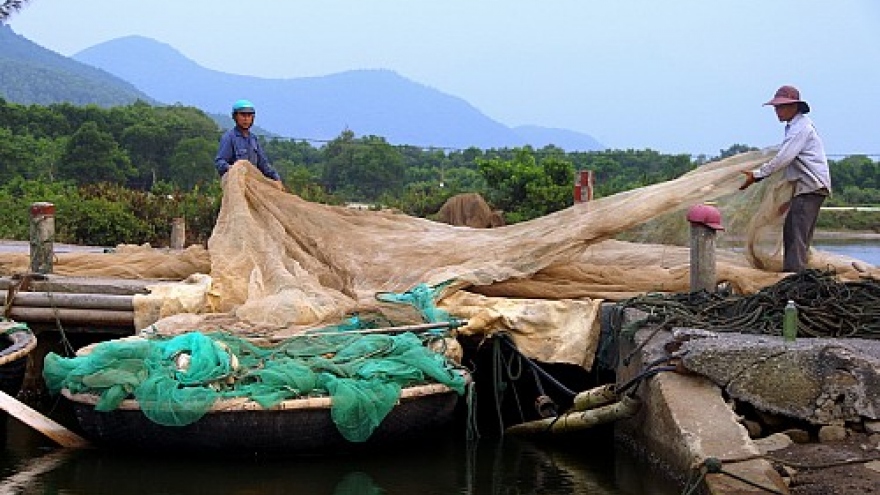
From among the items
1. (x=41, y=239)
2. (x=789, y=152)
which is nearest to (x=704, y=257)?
(x=789, y=152)

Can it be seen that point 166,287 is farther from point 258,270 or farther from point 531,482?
point 531,482

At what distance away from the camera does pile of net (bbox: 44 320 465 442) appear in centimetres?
739

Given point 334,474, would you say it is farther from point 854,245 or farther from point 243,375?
point 854,245

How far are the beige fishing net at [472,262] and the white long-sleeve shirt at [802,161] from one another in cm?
24

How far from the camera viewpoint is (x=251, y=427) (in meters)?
7.48

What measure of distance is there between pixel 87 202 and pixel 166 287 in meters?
12.3

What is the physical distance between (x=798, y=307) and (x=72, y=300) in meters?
5.48

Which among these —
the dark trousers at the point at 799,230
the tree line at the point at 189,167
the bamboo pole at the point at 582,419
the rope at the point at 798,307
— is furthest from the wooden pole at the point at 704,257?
the tree line at the point at 189,167

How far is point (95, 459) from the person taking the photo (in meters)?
8.00

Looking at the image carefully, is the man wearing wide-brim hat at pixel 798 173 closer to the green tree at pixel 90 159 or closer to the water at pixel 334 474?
the water at pixel 334 474

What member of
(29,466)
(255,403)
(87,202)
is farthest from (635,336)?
(87,202)

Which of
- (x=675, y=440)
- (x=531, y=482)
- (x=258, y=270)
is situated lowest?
(x=531, y=482)

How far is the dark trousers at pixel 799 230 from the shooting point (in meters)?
9.73

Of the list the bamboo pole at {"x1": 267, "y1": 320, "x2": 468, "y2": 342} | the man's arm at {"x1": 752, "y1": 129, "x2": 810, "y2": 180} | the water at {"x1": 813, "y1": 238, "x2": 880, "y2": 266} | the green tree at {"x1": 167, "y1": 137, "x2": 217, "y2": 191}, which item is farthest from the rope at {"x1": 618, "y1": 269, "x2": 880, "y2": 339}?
the green tree at {"x1": 167, "y1": 137, "x2": 217, "y2": 191}
